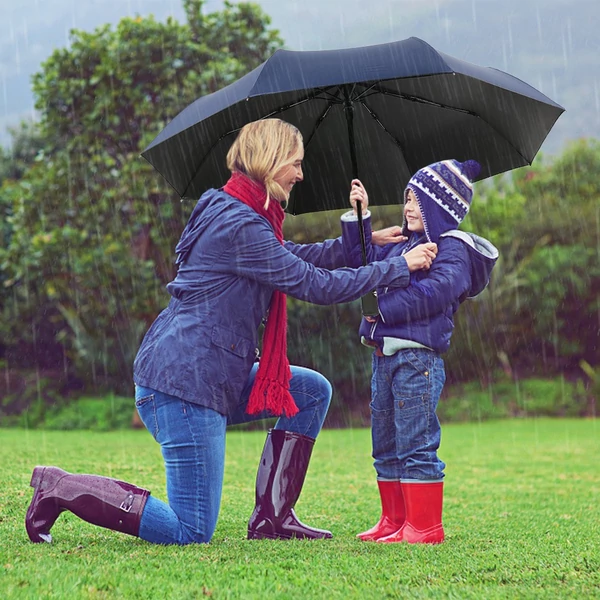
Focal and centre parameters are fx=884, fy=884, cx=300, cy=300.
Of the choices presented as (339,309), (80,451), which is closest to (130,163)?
(339,309)

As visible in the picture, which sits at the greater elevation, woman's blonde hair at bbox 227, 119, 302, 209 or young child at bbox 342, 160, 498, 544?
woman's blonde hair at bbox 227, 119, 302, 209

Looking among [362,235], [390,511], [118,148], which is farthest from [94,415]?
[362,235]

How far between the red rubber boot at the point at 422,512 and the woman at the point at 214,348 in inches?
23.8

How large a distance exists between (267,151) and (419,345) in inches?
44.9

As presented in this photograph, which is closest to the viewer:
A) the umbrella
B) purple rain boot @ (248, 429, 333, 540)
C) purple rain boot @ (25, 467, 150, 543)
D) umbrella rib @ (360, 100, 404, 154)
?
purple rain boot @ (25, 467, 150, 543)

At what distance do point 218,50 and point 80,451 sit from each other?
8.77 m

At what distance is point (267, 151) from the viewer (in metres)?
4.05

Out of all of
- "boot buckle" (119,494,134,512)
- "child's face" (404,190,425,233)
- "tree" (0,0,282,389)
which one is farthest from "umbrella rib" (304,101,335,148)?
"tree" (0,0,282,389)

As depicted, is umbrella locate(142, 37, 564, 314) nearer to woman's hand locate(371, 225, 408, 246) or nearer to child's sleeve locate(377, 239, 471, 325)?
child's sleeve locate(377, 239, 471, 325)

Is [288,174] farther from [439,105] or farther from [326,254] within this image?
[439,105]

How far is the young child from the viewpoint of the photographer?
4.10m

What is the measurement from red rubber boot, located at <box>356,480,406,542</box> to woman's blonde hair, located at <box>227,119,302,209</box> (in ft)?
5.00

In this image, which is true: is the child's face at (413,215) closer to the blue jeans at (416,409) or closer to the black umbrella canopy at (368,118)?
the black umbrella canopy at (368,118)

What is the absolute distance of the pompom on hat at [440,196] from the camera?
169 inches
